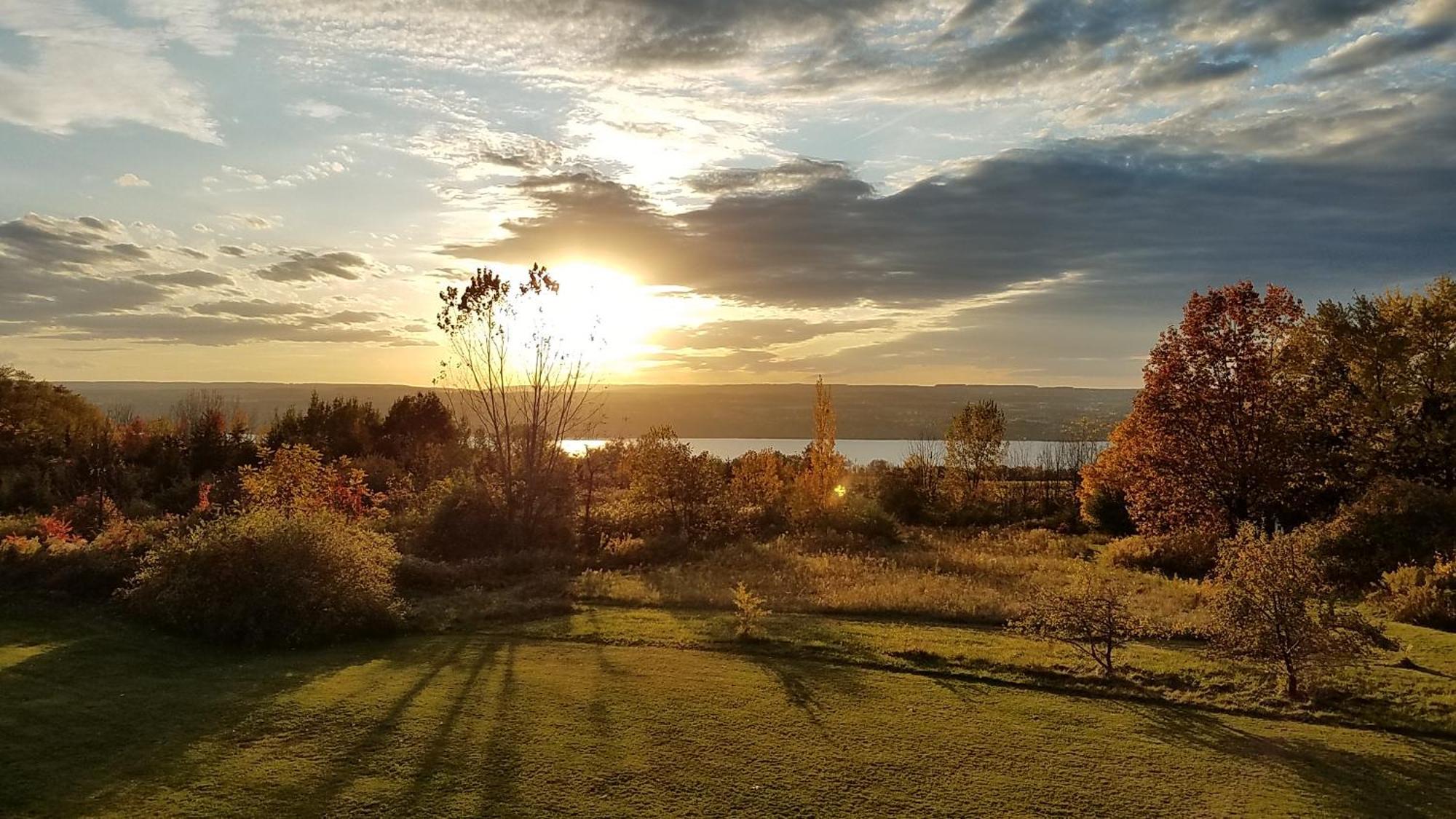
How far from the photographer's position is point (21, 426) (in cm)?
3195

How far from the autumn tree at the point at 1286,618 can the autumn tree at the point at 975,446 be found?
34.1 meters

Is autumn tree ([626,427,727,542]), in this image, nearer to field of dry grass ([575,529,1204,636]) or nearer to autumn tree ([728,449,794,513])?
autumn tree ([728,449,794,513])

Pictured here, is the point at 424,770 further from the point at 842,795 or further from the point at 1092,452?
the point at 1092,452

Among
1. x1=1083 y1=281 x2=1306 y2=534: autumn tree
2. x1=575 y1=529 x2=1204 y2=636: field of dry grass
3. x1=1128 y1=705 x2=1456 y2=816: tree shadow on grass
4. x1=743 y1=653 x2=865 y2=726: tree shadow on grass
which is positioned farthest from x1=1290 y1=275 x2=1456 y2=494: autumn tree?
x1=743 y1=653 x2=865 y2=726: tree shadow on grass

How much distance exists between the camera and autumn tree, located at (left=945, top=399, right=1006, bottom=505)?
45.1 meters

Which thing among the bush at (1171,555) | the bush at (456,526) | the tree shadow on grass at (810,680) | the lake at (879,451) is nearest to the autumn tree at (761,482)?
the lake at (879,451)

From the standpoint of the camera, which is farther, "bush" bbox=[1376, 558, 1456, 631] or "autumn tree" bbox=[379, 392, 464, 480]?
"autumn tree" bbox=[379, 392, 464, 480]

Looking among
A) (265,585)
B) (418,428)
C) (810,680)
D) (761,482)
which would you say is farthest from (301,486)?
(418,428)

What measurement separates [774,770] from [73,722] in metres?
6.71

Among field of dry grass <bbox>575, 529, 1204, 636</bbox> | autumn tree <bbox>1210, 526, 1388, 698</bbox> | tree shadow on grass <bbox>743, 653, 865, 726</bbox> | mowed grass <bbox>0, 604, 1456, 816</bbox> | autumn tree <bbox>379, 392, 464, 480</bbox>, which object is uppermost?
autumn tree <bbox>379, 392, 464, 480</bbox>

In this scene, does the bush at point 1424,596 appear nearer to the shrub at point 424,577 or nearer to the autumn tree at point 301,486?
the shrub at point 424,577

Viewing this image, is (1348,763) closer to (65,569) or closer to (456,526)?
(65,569)

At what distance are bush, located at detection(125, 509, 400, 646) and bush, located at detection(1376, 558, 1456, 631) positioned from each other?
17.4m

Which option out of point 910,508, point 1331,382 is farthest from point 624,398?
point 1331,382
